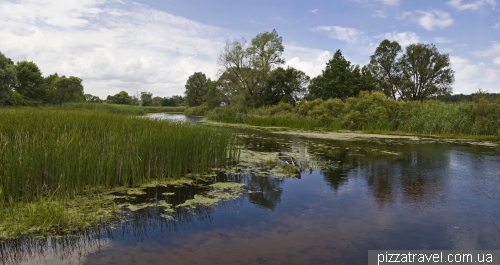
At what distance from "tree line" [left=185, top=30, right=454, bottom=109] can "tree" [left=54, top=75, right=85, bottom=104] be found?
59.5 feet

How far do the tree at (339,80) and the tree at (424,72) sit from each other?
8.32 metres

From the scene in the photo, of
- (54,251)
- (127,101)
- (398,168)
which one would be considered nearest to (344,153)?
(398,168)

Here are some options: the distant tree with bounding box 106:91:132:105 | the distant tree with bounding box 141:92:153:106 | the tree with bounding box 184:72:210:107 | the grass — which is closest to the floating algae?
the grass

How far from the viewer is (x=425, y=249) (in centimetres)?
480

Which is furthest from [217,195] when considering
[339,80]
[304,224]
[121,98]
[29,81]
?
[121,98]

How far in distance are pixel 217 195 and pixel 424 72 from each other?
1543 inches

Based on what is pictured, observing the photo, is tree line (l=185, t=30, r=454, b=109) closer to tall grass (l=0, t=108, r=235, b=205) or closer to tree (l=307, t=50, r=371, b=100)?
tree (l=307, t=50, r=371, b=100)

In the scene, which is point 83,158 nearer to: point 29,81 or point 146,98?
point 29,81

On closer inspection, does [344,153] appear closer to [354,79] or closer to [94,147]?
[94,147]

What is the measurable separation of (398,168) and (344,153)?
3007mm

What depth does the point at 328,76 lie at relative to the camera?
35594 millimetres

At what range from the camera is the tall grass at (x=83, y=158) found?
5.54 meters

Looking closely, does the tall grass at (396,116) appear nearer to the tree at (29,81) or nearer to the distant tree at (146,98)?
the tree at (29,81)

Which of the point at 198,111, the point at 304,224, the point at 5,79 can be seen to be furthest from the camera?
the point at 198,111
